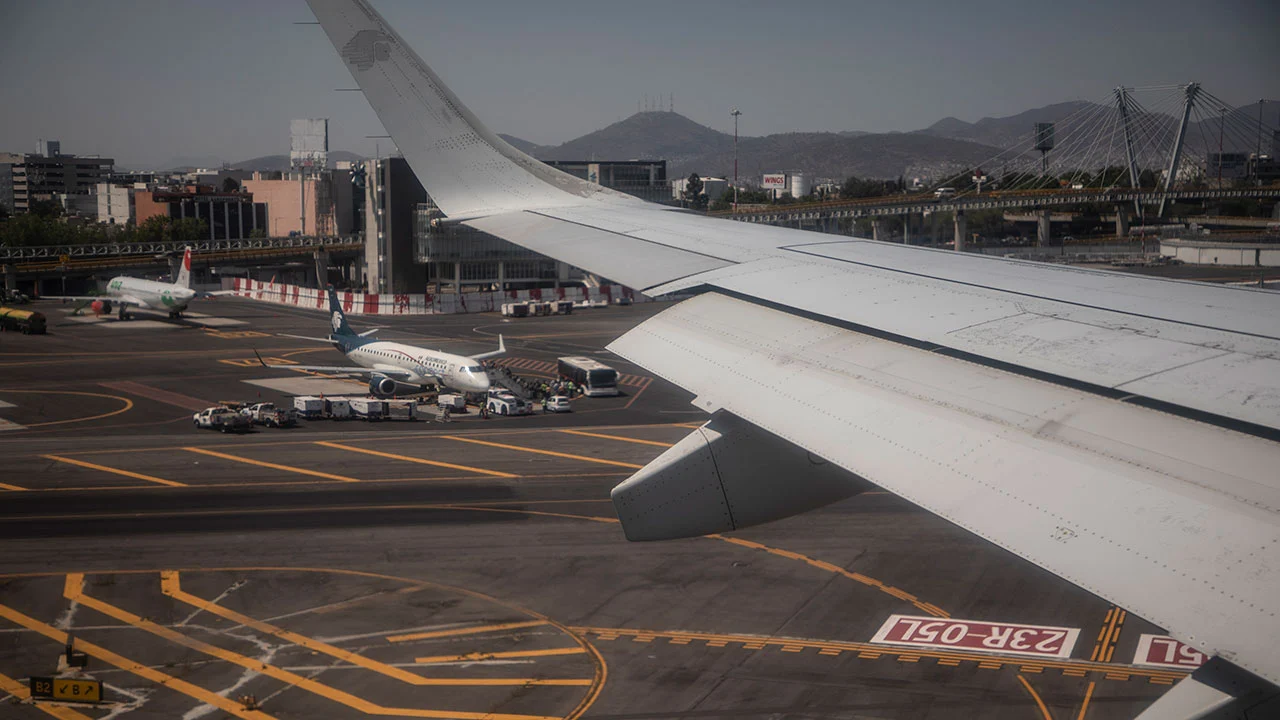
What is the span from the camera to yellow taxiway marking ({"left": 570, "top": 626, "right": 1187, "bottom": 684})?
23.3 metres

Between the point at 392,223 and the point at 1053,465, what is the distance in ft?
411

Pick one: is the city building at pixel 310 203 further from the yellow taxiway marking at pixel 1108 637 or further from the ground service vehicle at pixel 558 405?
the yellow taxiway marking at pixel 1108 637

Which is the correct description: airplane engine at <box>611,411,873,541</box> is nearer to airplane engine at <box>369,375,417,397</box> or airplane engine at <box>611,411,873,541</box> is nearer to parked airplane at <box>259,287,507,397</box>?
parked airplane at <box>259,287,507,397</box>

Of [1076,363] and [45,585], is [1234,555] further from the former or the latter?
[45,585]

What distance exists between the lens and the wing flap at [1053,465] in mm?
5523

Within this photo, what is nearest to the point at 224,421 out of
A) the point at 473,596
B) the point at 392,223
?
the point at 473,596

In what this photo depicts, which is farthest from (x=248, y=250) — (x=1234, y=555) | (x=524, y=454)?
(x=1234, y=555)

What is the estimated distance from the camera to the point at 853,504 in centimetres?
3600

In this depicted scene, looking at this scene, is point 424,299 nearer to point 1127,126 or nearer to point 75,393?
point 75,393

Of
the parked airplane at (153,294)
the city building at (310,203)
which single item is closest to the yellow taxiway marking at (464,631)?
the parked airplane at (153,294)

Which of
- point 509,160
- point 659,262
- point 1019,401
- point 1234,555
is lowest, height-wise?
point 1234,555

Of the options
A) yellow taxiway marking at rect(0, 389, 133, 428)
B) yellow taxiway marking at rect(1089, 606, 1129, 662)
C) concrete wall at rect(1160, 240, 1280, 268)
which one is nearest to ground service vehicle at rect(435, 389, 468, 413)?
yellow taxiway marking at rect(0, 389, 133, 428)

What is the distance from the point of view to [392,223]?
415ft

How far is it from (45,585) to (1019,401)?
94.5ft
